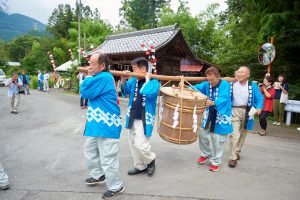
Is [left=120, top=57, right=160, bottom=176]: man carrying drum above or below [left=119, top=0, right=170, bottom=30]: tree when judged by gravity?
below

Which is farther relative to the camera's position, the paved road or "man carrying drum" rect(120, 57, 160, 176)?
"man carrying drum" rect(120, 57, 160, 176)

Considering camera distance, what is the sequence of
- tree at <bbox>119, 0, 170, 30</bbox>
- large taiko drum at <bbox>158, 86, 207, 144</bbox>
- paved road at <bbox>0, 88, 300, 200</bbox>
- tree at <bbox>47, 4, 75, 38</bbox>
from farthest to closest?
1. tree at <bbox>47, 4, 75, 38</bbox>
2. tree at <bbox>119, 0, 170, 30</bbox>
3. large taiko drum at <bbox>158, 86, 207, 144</bbox>
4. paved road at <bbox>0, 88, 300, 200</bbox>

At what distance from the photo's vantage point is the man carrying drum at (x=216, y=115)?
460 centimetres

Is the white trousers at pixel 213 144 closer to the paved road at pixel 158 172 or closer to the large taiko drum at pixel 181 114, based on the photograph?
the paved road at pixel 158 172

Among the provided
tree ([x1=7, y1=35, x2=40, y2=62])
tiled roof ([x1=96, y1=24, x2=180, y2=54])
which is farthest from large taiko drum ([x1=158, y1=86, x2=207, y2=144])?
tree ([x1=7, y1=35, x2=40, y2=62])

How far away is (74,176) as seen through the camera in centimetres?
429

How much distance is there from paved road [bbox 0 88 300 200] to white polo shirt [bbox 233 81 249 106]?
1191 mm

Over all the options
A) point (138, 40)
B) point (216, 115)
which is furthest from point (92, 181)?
point (138, 40)

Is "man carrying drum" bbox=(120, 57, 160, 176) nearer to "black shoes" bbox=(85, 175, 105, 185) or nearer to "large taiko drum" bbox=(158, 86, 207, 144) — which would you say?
"large taiko drum" bbox=(158, 86, 207, 144)

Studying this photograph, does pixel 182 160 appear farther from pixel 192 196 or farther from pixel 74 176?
pixel 74 176

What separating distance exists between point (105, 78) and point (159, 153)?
9.00 ft

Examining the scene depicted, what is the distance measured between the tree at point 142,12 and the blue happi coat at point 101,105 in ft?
101

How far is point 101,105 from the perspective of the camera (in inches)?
138

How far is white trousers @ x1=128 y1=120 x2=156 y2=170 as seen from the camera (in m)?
4.19
